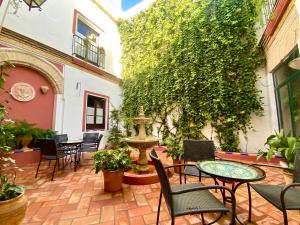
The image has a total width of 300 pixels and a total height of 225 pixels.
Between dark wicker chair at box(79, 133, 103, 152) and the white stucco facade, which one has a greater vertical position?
the white stucco facade

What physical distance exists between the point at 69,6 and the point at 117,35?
272 centimetres

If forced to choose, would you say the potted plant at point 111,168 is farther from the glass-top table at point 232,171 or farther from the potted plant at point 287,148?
the potted plant at point 287,148

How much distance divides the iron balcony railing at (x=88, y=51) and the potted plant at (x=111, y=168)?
4.55 metres

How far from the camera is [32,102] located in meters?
4.68

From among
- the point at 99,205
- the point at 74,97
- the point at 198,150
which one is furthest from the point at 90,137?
the point at 198,150

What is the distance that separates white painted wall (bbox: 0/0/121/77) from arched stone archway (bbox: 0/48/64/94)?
2.01ft

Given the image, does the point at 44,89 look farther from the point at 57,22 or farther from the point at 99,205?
the point at 99,205

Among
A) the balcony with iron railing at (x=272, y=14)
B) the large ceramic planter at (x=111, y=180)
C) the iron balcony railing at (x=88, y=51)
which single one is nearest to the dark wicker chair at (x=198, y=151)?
the large ceramic planter at (x=111, y=180)

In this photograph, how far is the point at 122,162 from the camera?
2717mm

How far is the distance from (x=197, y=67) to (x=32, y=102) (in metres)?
4.90

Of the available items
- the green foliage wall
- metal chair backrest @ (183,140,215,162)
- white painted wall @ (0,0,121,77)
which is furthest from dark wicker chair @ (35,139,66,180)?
the green foliage wall

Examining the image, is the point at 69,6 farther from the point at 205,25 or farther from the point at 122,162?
the point at 122,162

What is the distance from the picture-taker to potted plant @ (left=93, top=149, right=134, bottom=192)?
2.67m

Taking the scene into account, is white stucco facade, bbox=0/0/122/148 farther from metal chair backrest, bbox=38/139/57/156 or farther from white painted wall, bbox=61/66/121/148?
metal chair backrest, bbox=38/139/57/156
